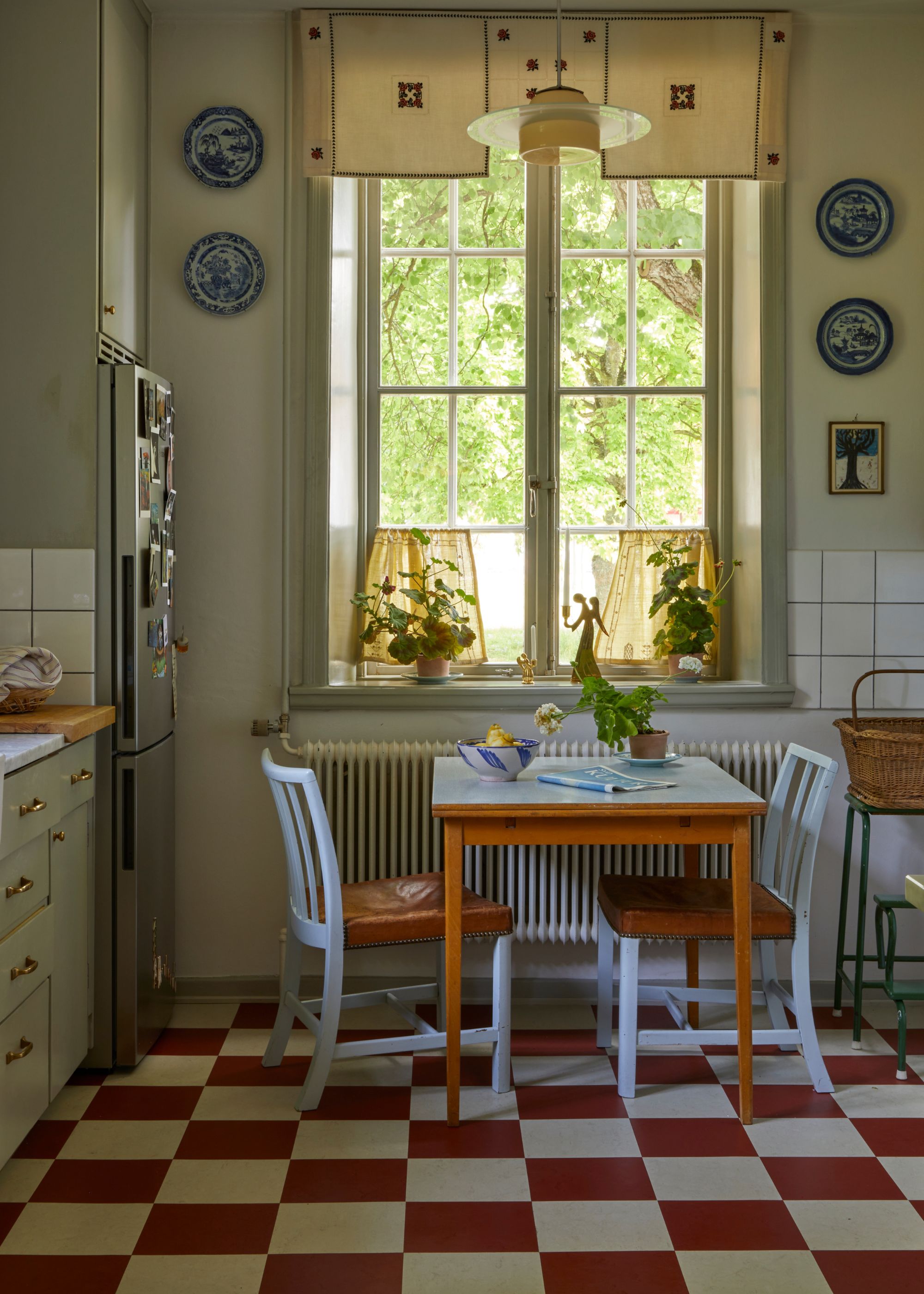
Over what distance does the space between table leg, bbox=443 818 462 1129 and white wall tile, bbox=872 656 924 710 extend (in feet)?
5.00

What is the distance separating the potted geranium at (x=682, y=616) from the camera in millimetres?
3580

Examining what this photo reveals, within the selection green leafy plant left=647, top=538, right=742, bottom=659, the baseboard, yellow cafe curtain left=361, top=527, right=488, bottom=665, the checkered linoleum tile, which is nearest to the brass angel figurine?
green leafy plant left=647, top=538, right=742, bottom=659

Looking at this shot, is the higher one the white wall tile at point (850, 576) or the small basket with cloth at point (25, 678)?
the white wall tile at point (850, 576)

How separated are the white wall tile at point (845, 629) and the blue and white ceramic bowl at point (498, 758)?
3.45 ft

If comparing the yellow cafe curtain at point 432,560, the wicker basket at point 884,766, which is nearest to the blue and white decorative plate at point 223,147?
the yellow cafe curtain at point 432,560

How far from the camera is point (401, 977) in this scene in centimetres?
350

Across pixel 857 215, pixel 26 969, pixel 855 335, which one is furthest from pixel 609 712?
pixel 857 215

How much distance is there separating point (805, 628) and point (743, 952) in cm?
116

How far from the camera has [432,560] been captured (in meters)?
3.71

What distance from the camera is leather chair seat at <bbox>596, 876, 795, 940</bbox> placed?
2.75 meters

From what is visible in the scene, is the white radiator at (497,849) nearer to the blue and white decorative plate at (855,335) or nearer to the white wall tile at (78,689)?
the white wall tile at (78,689)

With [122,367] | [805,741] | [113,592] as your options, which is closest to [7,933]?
[113,592]

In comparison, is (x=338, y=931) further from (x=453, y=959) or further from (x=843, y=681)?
(x=843, y=681)

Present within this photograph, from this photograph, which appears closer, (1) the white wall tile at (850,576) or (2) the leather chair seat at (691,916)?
(2) the leather chair seat at (691,916)
